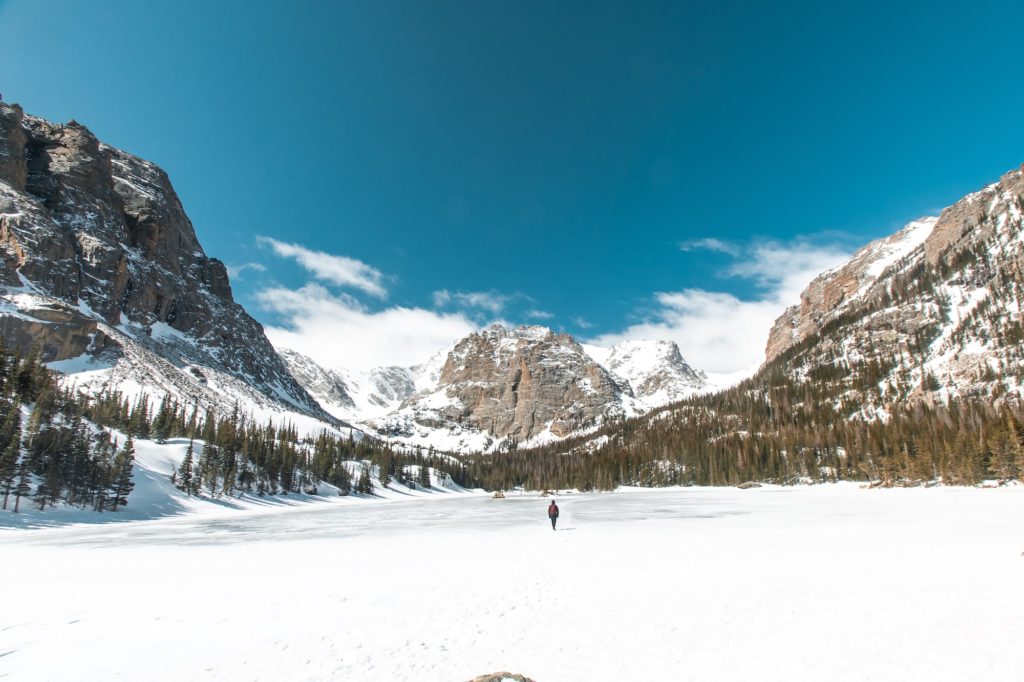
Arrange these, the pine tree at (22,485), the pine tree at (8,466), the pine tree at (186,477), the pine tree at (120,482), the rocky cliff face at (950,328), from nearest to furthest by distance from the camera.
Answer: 1. the pine tree at (8,466)
2. the pine tree at (22,485)
3. the pine tree at (120,482)
4. the pine tree at (186,477)
5. the rocky cliff face at (950,328)

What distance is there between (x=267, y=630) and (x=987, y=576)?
742 inches

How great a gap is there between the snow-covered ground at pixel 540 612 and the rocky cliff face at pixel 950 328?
403 ft

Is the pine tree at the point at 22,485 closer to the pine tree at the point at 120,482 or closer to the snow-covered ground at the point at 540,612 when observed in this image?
the pine tree at the point at 120,482

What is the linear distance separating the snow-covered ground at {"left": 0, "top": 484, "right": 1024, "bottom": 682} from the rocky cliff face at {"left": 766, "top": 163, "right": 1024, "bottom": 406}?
122902 mm

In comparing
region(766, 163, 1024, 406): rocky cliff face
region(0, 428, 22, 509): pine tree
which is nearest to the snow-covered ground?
region(0, 428, 22, 509): pine tree

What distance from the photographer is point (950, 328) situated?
13950 centimetres

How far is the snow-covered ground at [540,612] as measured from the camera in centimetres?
812

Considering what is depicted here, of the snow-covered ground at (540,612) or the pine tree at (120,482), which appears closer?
the snow-covered ground at (540,612)

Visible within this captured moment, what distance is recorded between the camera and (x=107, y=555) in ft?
72.9

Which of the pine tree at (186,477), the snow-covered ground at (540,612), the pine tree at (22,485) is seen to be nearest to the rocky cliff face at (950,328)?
the snow-covered ground at (540,612)

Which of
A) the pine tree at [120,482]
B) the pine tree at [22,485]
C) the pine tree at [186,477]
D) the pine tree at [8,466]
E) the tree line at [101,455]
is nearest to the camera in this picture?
Answer: the pine tree at [8,466]

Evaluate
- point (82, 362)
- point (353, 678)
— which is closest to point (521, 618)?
point (353, 678)

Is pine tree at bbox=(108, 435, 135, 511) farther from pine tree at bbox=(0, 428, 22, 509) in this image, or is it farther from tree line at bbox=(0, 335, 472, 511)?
pine tree at bbox=(0, 428, 22, 509)

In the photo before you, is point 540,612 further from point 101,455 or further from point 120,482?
point 101,455
